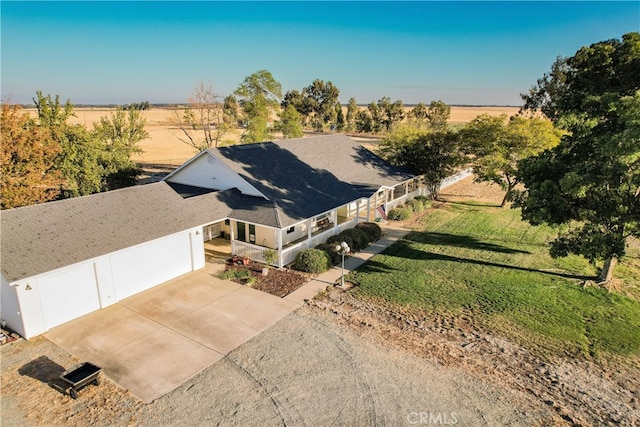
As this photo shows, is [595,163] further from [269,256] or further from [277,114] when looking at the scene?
[277,114]

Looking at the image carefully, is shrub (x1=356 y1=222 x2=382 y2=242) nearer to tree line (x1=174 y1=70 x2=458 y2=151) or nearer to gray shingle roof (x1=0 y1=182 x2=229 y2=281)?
gray shingle roof (x1=0 y1=182 x2=229 y2=281)

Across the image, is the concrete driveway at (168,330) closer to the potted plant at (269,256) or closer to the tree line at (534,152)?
the potted plant at (269,256)

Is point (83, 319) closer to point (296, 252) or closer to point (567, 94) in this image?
point (296, 252)

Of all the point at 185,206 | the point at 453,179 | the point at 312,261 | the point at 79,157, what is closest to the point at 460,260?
the point at 312,261

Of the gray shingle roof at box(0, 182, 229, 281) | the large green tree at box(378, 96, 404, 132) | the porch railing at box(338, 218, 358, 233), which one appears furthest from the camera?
the large green tree at box(378, 96, 404, 132)

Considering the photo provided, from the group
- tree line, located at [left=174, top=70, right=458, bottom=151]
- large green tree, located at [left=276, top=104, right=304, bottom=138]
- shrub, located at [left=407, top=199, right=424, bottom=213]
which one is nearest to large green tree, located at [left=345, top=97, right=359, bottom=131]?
tree line, located at [left=174, top=70, right=458, bottom=151]

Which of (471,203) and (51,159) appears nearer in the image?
(51,159)

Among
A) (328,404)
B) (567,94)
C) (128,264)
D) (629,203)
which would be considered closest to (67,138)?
(128,264)
